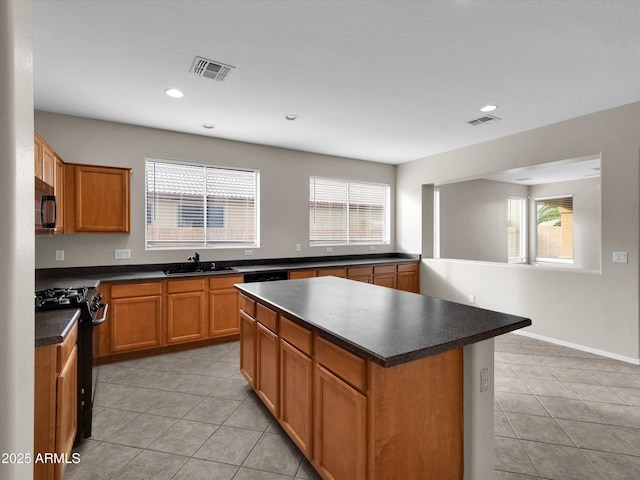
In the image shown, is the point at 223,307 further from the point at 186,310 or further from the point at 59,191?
the point at 59,191

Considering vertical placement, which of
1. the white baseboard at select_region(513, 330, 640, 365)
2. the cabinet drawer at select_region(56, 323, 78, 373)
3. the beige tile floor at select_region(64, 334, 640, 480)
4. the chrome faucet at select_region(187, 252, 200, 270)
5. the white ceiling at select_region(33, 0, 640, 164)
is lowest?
the beige tile floor at select_region(64, 334, 640, 480)

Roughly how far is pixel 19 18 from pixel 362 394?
1.70 meters

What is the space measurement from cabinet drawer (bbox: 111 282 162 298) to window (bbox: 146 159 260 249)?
2.54 ft

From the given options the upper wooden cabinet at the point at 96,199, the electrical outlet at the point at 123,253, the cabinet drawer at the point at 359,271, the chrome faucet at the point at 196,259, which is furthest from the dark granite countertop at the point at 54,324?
the cabinet drawer at the point at 359,271

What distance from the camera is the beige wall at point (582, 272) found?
347 centimetres

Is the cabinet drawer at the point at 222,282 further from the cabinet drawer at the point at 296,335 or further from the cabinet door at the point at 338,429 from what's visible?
the cabinet door at the point at 338,429

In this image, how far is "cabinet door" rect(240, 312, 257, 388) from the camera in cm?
268

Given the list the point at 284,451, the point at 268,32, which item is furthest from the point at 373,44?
the point at 284,451

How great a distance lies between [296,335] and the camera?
197 centimetres

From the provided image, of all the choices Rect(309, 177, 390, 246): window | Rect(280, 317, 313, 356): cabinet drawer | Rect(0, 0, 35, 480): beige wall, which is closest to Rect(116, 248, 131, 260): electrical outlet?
Rect(309, 177, 390, 246): window

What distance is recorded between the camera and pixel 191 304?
393cm

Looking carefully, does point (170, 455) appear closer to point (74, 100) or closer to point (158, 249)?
point (158, 249)

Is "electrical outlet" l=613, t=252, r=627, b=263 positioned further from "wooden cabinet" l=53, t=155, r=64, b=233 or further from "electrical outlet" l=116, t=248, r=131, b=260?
"wooden cabinet" l=53, t=155, r=64, b=233

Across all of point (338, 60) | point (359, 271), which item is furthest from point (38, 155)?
point (359, 271)
